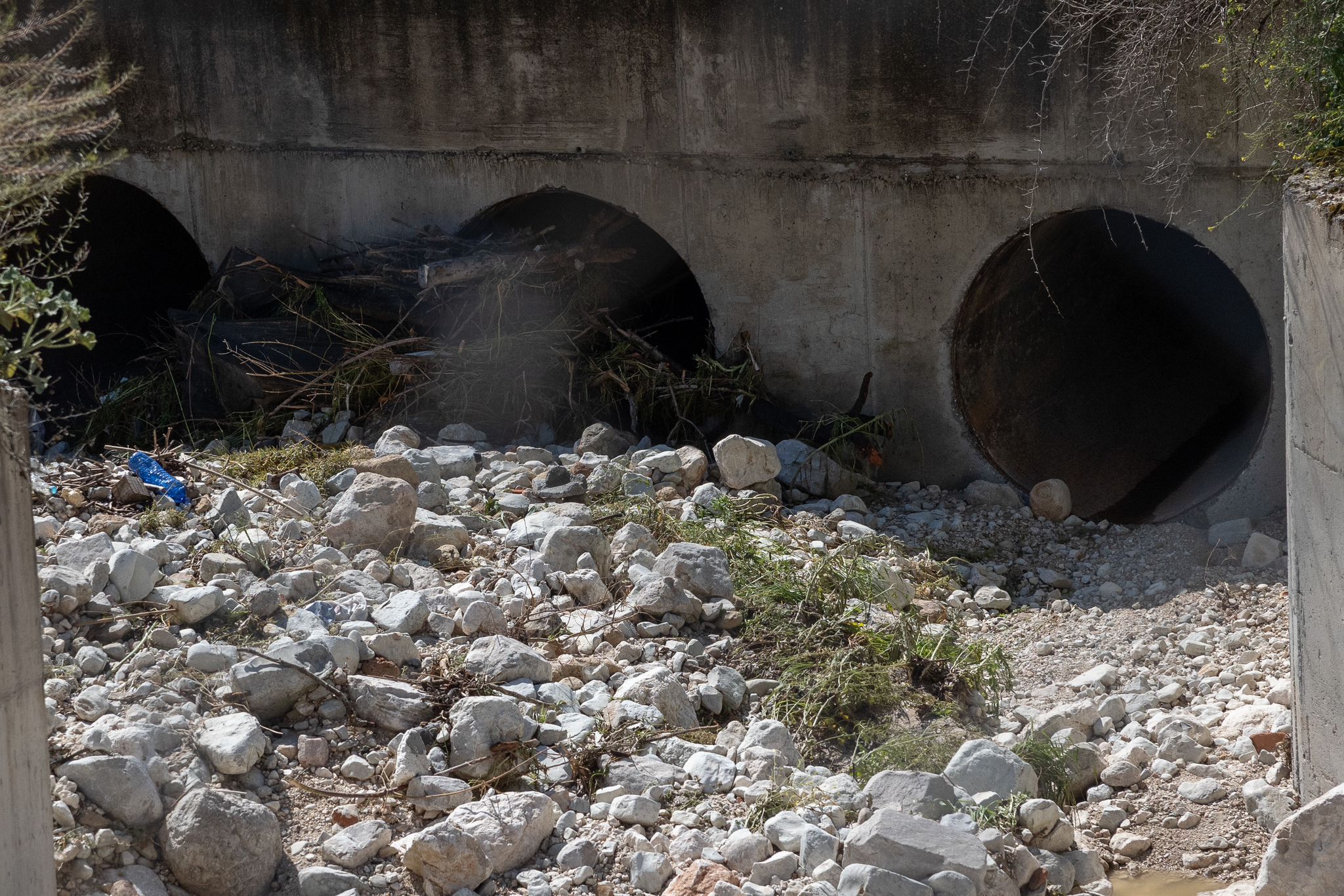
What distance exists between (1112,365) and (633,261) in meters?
2.86

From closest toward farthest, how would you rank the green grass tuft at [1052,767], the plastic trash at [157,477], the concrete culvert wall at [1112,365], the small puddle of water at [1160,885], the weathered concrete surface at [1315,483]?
1. the weathered concrete surface at [1315,483]
2. the small puddle of water at [1160,885]
3. the green grass tuft at [1052,767]
4. the plastic trash at [157,477]
5. the concrete culvert wall at [1112,365]

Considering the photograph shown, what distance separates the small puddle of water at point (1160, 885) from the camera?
129 inches

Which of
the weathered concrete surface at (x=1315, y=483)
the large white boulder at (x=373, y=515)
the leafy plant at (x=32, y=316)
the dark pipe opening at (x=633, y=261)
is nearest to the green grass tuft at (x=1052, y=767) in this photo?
the weathered concrete surface at (x=1315, y=483)

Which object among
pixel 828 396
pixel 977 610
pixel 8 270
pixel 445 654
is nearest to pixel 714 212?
pixel 828 396

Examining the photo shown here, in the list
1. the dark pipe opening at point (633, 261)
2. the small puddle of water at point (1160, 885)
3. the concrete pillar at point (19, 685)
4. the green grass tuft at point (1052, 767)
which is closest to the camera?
the concrete pillar at point (19, 685)

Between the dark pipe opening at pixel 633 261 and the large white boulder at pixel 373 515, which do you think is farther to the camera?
the dark pipe opening at pixel 633 261

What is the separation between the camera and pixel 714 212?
6746 millimetres

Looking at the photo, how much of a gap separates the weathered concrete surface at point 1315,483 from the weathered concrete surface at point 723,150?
2.49m

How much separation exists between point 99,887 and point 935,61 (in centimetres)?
490

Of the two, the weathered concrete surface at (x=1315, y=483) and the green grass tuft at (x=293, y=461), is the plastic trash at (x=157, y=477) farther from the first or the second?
the weathered concrete surface at (x=1315, y=483)

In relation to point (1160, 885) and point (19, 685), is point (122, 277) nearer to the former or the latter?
point (19, 685)

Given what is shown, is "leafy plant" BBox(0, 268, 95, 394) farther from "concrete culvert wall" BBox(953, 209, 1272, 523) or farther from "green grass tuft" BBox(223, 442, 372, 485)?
"concrete culvert wall" BBox(953, 209, 1272, 523)

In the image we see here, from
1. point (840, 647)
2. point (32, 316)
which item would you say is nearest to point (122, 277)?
point (840, 647)

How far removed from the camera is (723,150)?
6.66 m
